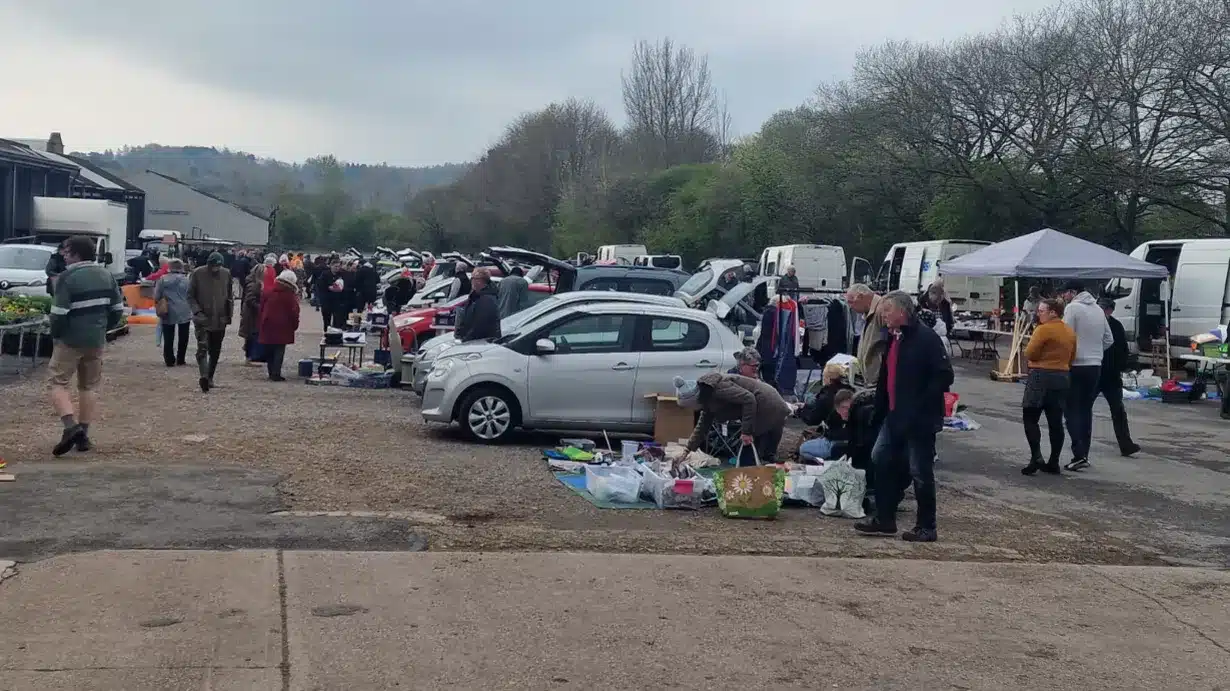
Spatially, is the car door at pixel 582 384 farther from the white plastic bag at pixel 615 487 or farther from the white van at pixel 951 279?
the white van at pixel 951 279

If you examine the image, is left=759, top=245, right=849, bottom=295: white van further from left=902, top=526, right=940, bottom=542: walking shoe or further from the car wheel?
left=902, top=526, right=940, bottom=542: walking shoe

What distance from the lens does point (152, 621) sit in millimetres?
6031

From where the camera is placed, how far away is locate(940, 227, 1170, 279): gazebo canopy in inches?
735

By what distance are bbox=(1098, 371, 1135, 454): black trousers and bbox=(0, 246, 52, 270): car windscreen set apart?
2119 centimetres

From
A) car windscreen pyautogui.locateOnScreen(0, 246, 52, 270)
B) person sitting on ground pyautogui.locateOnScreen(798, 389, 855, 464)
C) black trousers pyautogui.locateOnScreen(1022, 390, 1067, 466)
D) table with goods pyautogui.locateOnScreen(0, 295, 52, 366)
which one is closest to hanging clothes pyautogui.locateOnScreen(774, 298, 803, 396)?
person sitting on ground pyautogui.locateOnScreen(798, 389, 855, 464)

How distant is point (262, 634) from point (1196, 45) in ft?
96.3

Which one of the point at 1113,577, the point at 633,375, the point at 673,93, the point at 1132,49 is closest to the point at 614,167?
the point at 673,93

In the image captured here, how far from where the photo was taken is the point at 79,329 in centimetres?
1038

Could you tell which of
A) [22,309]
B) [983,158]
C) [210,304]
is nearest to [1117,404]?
[210,304]

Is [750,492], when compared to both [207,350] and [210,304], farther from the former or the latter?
[210,304]

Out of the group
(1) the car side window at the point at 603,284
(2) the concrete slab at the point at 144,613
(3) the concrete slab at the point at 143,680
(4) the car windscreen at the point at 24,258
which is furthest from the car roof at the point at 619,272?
(4) the car windscreen at the point at 24,258

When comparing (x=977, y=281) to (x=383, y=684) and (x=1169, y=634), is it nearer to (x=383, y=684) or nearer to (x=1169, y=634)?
(x=1169, y=634)

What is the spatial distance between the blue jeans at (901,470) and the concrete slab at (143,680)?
192 inches

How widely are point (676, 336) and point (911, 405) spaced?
4.46 m
